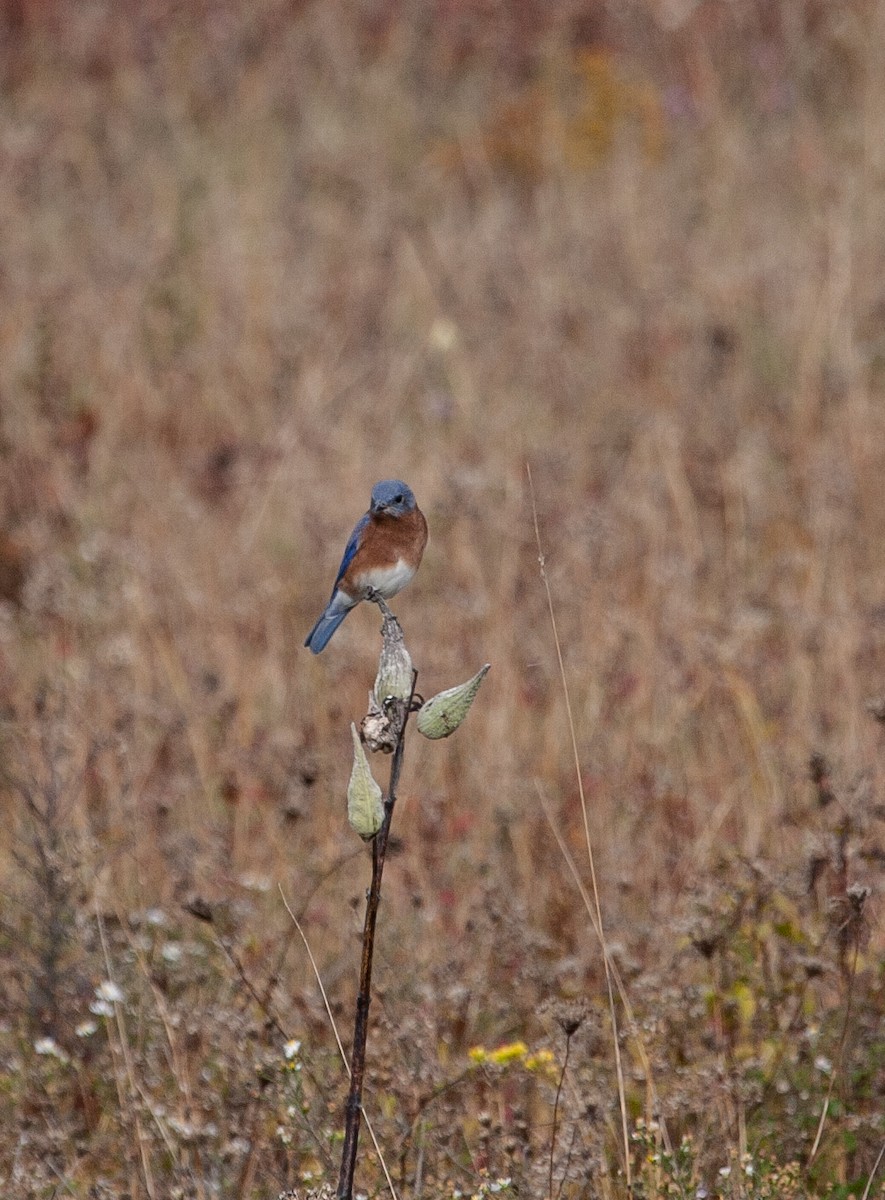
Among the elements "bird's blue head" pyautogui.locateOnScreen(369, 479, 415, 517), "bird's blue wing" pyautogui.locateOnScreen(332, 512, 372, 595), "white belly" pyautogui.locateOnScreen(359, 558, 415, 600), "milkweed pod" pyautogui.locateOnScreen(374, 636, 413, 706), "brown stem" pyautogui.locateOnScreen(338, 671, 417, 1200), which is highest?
Result: "bird's blue wing" pyautogui.locateOnScreen(332, 512, 372, 595)

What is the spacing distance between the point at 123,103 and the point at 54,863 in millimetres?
7978

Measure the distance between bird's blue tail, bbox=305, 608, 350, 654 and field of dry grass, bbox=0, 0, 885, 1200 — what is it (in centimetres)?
57

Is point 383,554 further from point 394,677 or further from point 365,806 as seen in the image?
point 365,806

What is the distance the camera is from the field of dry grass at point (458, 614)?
10.4ft

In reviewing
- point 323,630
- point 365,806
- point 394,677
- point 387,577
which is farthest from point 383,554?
point 365,806

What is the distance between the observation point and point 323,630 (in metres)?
2.75

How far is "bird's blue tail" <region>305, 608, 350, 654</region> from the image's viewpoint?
2.62m

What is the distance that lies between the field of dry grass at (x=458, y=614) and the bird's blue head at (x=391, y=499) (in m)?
0.81

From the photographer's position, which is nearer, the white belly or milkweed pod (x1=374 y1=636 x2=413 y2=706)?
milkweed pod (x1=374 y1=636 x2=413 y2=706)

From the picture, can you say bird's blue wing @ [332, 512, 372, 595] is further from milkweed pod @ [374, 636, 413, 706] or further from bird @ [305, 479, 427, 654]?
milkweed pod @ [374, 636, 413, 706]

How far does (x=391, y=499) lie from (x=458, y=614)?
2608 millimetres

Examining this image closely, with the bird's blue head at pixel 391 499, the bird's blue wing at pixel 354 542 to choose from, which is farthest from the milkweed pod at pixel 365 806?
the bird's blue wing at pixel 354 542

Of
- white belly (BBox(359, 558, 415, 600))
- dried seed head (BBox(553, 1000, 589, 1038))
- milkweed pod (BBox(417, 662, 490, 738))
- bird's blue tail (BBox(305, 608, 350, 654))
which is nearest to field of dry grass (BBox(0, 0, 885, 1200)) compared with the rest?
dried seed head (BBox(553, 1000, 589, 1038))

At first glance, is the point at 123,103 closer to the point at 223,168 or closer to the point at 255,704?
the point at 223,168
